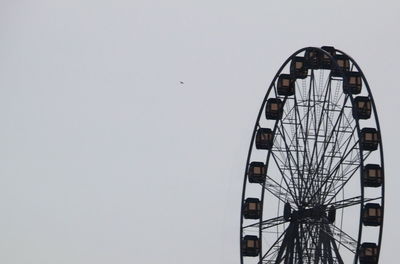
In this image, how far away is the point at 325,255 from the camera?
94125 mm

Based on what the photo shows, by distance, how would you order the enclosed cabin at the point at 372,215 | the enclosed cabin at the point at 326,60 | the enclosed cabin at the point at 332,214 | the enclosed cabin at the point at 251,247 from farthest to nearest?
the enclosed cabin at the point at 251,247, the enclosed cabin at the point at 326,60, the enclosed cabin at the point at 332,214, the enclosed cabin at the point at 372,215

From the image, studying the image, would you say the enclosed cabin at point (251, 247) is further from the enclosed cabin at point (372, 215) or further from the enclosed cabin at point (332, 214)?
the enclosed cabin at point (372, 215)

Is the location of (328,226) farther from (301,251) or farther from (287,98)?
(287,98)

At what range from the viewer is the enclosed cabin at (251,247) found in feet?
326

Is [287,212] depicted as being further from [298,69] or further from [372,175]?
[298,69]

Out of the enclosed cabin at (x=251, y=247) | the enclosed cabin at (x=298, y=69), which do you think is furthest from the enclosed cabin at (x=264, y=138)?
the enclosed cabin at (x=251, y=247)

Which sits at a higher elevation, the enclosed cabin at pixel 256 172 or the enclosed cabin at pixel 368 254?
the enclosed cabin at pixel 256 172

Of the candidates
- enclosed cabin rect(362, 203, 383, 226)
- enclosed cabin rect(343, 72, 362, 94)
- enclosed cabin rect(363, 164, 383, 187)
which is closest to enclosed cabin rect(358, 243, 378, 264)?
enclosed cabin rect(362, 203, 383, 226)

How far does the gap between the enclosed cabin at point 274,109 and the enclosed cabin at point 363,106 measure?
688cm

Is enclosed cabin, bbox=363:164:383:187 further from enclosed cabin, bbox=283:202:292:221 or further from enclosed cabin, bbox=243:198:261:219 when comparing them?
enclosed cabin, bbox=243:198:261:219

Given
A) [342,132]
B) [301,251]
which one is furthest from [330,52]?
[301,251]

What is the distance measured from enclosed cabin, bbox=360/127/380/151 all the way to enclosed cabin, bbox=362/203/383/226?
2.90 meters

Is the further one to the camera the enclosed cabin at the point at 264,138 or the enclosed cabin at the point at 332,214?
the enclosed cabin at the point at 264,138

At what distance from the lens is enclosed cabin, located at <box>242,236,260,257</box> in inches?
3917
